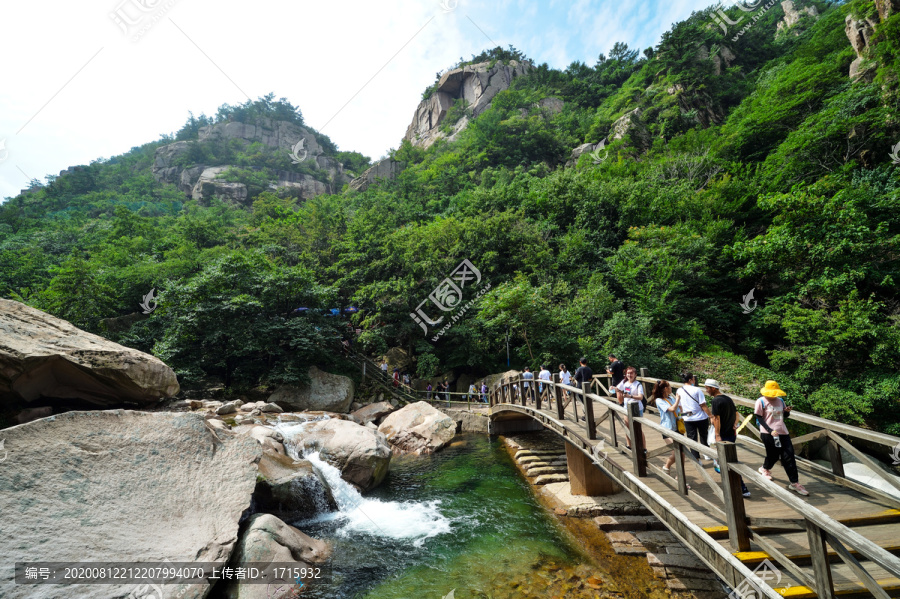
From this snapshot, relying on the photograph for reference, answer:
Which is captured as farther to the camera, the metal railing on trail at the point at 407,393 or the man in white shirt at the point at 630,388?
the metal railing on trail at the point at 407,393

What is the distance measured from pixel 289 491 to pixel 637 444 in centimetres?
732

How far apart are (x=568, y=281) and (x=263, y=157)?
59.2 metres

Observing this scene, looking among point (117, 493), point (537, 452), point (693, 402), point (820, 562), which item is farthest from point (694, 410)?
point (117, 493)

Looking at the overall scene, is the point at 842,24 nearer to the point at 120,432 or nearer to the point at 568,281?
the point at 568,281

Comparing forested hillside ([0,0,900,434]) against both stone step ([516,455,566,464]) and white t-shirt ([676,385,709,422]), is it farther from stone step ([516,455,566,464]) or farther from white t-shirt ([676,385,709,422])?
white t-shirt ([676,385,709,422])

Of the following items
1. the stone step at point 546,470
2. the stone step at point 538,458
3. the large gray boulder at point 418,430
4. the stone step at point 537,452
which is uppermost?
the large gray boulder at point 418,430

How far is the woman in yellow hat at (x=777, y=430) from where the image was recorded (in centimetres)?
418

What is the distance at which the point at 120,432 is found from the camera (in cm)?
620

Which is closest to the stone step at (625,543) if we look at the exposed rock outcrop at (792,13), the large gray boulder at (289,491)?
the large gray boulder at (289,491)

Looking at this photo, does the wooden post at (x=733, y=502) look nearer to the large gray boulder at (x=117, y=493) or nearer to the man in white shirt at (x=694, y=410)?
the man in white shirt at (x=694, y=410)

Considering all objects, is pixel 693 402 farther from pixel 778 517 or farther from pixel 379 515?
pixel 379 515

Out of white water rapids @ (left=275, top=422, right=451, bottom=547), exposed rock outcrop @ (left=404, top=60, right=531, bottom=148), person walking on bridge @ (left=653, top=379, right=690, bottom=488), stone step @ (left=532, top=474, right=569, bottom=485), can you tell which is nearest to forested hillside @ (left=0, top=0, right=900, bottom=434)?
stone step @ (left=532, top=474, right=569, bottom=485)

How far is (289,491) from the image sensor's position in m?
7.91

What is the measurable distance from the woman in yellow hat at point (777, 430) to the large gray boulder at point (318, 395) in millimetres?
16132
